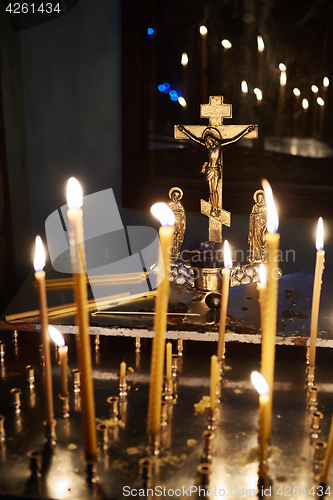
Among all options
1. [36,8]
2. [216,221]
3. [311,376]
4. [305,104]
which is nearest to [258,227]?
[216,221]

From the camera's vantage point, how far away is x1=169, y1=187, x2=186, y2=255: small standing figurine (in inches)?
56.6

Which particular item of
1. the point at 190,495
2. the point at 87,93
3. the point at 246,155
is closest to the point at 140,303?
the point at 190,495

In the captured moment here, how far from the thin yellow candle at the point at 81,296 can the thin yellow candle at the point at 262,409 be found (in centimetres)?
21

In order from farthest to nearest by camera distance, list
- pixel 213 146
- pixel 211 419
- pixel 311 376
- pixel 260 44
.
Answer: pixel 260 44, pixel 213 146, pixel 311 376, pixel 211 419

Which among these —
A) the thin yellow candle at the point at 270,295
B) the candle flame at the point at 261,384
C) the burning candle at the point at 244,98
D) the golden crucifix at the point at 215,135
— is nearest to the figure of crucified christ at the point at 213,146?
the golden crucifix at the point at 215,135

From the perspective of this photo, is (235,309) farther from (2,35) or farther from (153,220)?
(2,35)

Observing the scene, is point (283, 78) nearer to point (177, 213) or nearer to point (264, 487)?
point (177, 213)

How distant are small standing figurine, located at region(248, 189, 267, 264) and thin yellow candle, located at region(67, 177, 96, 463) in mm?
883

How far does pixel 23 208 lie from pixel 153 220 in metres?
0.46

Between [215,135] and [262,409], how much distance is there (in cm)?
92

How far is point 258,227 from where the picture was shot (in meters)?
1.43

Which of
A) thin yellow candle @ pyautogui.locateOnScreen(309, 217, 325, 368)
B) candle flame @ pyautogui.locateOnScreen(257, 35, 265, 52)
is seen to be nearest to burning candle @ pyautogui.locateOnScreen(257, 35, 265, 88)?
candle flame @ pyautogui.locateOnScreen(257, 35, 265, 52)

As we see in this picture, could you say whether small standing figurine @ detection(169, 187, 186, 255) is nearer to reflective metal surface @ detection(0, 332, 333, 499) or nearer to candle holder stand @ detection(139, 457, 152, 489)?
reflective metal surface @ detection(0, 332, 333, 499)

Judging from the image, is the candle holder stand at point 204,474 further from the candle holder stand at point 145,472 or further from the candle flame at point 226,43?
the candle flame at point 226,43
